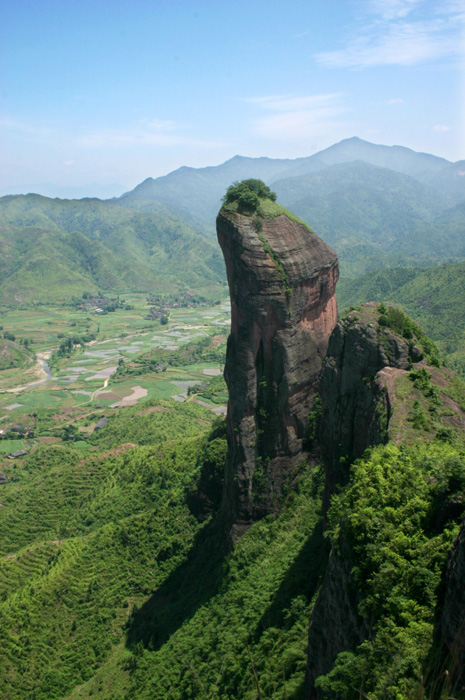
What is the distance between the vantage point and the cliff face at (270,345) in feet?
106

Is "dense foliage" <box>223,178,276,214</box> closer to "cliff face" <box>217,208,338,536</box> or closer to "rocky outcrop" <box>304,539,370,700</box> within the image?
"cliff face" <box>217,208,338,536</box>

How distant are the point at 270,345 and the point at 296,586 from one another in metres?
14.5

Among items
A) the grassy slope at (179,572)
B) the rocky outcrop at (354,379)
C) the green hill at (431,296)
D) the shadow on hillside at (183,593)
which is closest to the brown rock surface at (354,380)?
the rocky outcrop at (354,379)

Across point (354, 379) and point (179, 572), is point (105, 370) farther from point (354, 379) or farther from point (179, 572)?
point (354, 379)

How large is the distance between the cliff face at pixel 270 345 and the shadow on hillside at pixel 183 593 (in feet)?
13.7

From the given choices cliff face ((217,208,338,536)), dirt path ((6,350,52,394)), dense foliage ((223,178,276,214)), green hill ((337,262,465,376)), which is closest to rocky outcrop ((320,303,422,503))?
cliff face ((217,208,338,536))

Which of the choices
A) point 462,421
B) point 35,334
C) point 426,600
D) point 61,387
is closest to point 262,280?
point 462,421

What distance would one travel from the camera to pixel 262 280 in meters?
32.1

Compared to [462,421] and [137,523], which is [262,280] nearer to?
[462,421]

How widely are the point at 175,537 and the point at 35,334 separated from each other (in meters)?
152

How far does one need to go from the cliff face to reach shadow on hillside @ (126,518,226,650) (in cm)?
419

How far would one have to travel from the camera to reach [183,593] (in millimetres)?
37719

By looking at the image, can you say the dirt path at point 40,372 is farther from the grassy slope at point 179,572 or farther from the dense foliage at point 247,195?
the dense foliage at point 247,195

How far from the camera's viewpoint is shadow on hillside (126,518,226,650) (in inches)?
1353
